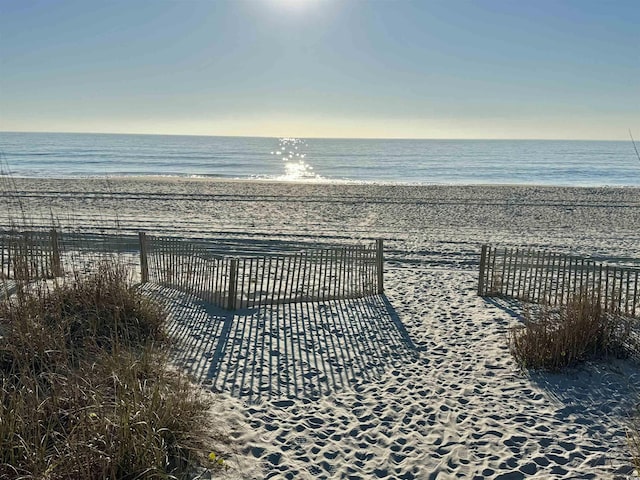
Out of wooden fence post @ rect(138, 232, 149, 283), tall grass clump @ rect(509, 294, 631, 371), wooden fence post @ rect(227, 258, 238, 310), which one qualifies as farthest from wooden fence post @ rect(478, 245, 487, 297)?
wooden fence post @ rect(138, 232, 149, 283)

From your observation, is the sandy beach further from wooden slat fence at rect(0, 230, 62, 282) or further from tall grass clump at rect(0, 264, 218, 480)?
wooden slat fence at rect(0, 230, 62, 282)

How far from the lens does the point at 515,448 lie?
14.7 ft

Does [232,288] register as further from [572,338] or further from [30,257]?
[572,338]

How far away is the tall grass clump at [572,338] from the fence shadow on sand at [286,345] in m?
1.42

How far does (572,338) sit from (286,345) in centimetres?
360

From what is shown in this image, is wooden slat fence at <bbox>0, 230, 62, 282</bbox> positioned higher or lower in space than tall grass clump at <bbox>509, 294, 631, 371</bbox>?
higher

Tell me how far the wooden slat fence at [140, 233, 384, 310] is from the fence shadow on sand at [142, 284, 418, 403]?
0.21m

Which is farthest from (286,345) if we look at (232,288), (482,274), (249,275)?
(482,274)

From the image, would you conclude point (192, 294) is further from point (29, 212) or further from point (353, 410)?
point (29, 212)

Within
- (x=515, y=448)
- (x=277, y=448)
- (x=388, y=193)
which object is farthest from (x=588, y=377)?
(x=388, y=193)

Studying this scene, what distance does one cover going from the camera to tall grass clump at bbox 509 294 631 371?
19.7 ft

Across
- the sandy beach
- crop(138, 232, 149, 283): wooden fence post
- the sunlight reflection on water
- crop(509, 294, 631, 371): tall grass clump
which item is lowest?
the sandy beach

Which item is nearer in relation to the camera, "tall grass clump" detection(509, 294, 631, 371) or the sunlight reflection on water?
"tall grass clump" detection(509, 294, 631, 371)

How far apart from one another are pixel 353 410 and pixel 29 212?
57.3ft
